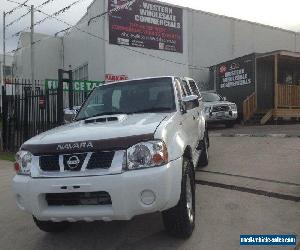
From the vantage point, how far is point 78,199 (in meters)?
4.07

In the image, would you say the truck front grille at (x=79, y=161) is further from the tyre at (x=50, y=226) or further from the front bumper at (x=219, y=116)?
the front bumper at (x=219, y=116)

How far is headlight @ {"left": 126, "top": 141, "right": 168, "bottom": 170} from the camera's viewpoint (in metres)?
3.92

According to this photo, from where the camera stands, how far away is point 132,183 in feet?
12.6

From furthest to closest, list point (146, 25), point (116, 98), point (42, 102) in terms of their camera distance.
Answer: point (146, 25), point (42, 102), point (116, 98)

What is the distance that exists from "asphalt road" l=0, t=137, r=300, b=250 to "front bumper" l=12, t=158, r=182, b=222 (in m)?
0.63

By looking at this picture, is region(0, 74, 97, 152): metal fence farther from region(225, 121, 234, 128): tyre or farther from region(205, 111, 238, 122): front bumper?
region(225, 121, 234, 128): tyre

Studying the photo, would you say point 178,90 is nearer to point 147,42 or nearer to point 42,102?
point 42,102

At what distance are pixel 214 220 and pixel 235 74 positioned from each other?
59.0 feet

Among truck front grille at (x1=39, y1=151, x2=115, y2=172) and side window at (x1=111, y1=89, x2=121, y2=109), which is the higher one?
side window at (x1=111, y1=89, x2=121, y2=109)

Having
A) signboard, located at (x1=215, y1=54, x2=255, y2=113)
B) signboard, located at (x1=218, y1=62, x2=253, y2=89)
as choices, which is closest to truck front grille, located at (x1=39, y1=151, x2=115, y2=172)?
signboard, located at (x1=215, y1=54, x2=255, y2=113)

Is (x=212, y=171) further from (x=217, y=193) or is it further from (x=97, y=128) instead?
(x=97, y=128)

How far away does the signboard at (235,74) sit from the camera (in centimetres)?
2147

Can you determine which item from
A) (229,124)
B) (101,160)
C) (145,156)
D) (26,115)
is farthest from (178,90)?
(229,124)

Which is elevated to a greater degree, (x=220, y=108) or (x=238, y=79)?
(x=238, y=79)
